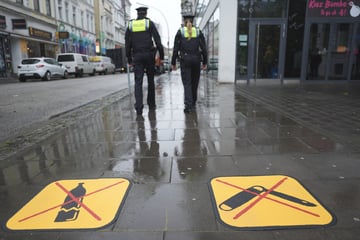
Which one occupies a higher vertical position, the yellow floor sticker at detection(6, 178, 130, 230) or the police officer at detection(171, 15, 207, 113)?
the police officer at detection(171, 15, 207, 113)

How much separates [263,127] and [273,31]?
380 inches

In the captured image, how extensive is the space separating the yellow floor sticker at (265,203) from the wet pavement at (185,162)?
60mm

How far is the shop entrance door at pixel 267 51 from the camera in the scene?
44.1ft

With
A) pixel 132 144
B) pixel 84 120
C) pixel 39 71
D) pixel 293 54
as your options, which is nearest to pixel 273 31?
pixel 293 54

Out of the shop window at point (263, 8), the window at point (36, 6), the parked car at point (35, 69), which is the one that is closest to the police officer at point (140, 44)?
the shop window at point (263, 8)

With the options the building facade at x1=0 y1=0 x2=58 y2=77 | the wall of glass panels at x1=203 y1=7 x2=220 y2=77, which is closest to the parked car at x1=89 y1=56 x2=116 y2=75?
the building facade at x1=0 y1=0 x2=58 y2=77

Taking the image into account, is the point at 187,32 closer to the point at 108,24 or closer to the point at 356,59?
the point at 356,59

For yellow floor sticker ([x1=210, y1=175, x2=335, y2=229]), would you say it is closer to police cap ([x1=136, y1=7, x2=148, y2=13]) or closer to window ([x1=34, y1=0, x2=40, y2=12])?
police cap ([x1=136, y1=7, x2=148, y2=13])

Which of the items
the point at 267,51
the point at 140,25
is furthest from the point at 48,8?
the point at 140,25

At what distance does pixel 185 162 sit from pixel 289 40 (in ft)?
39.4

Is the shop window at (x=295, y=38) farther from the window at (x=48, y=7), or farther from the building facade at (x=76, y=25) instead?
the window at (x=48, y=7)

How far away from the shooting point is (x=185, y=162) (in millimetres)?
3492

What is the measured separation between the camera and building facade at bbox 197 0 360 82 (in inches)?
524

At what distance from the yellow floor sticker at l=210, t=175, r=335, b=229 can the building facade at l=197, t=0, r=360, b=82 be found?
11.5 metres
